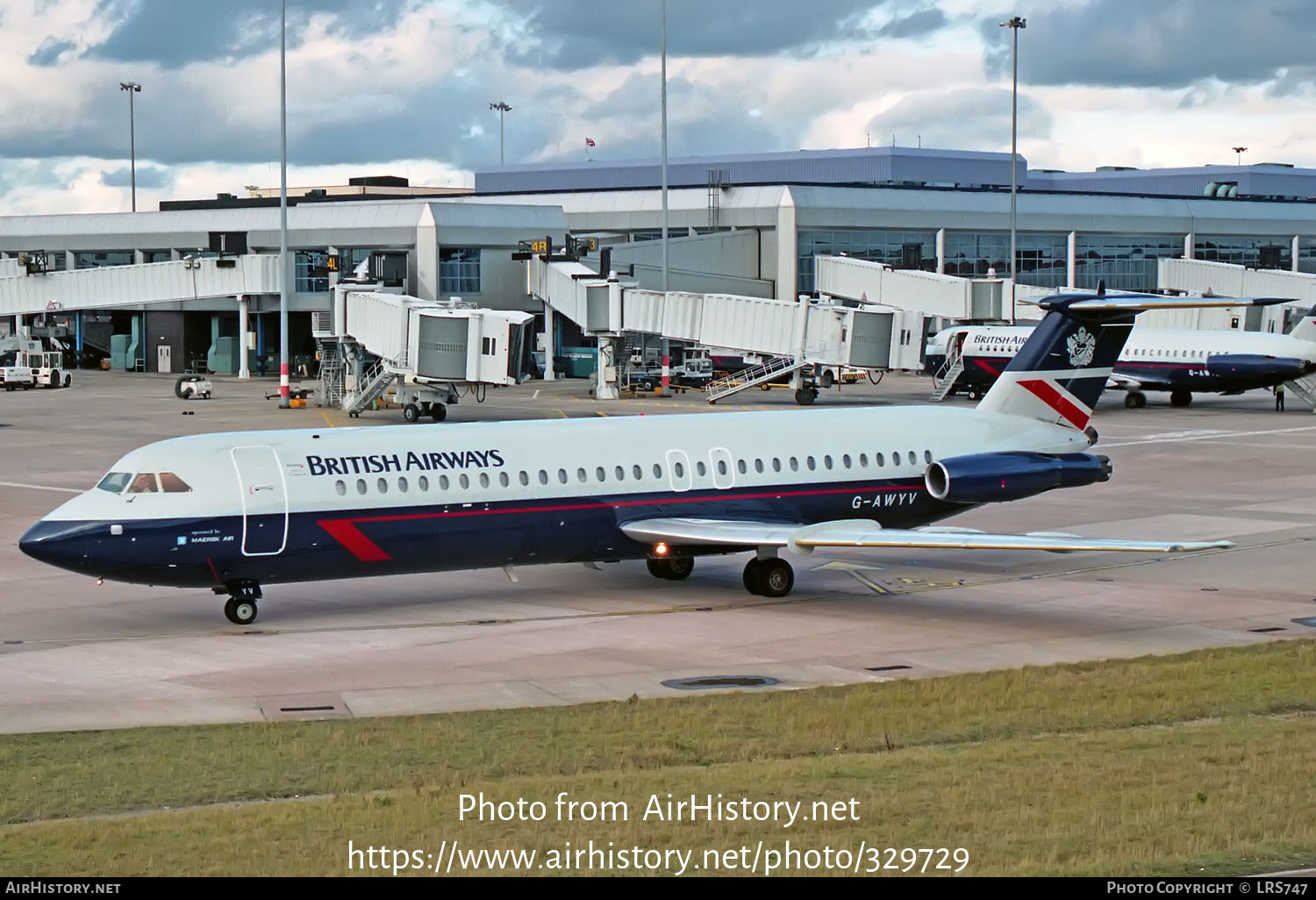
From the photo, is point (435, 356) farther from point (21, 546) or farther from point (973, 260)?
point (973, 260)

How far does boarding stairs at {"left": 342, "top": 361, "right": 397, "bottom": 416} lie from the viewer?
8044 cm

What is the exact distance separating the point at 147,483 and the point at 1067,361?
19.3 meters

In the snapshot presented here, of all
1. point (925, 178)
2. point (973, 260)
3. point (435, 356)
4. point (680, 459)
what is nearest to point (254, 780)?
point (680, 459)

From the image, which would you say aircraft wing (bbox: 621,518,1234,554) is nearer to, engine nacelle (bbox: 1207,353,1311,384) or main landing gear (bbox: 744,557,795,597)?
main landing gear (bbox: 744,557,795,597)

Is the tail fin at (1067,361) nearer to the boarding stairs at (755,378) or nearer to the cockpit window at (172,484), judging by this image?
the cockpit window at (172,484)

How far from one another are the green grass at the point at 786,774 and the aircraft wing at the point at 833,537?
4.25m

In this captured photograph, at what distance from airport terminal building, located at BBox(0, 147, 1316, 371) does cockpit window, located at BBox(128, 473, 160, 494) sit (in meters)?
70.1

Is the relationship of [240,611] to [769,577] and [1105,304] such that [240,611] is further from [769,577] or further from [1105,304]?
[1105,304]

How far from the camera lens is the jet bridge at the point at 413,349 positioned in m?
75.6

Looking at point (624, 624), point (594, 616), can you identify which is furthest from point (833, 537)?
point (594, 616)

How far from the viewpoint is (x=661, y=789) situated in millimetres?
16703

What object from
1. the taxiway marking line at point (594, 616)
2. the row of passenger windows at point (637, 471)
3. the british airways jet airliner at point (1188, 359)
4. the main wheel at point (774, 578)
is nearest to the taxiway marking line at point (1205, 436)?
the british airways jet airliner at point (1188, 359)

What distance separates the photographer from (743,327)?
89.7m
